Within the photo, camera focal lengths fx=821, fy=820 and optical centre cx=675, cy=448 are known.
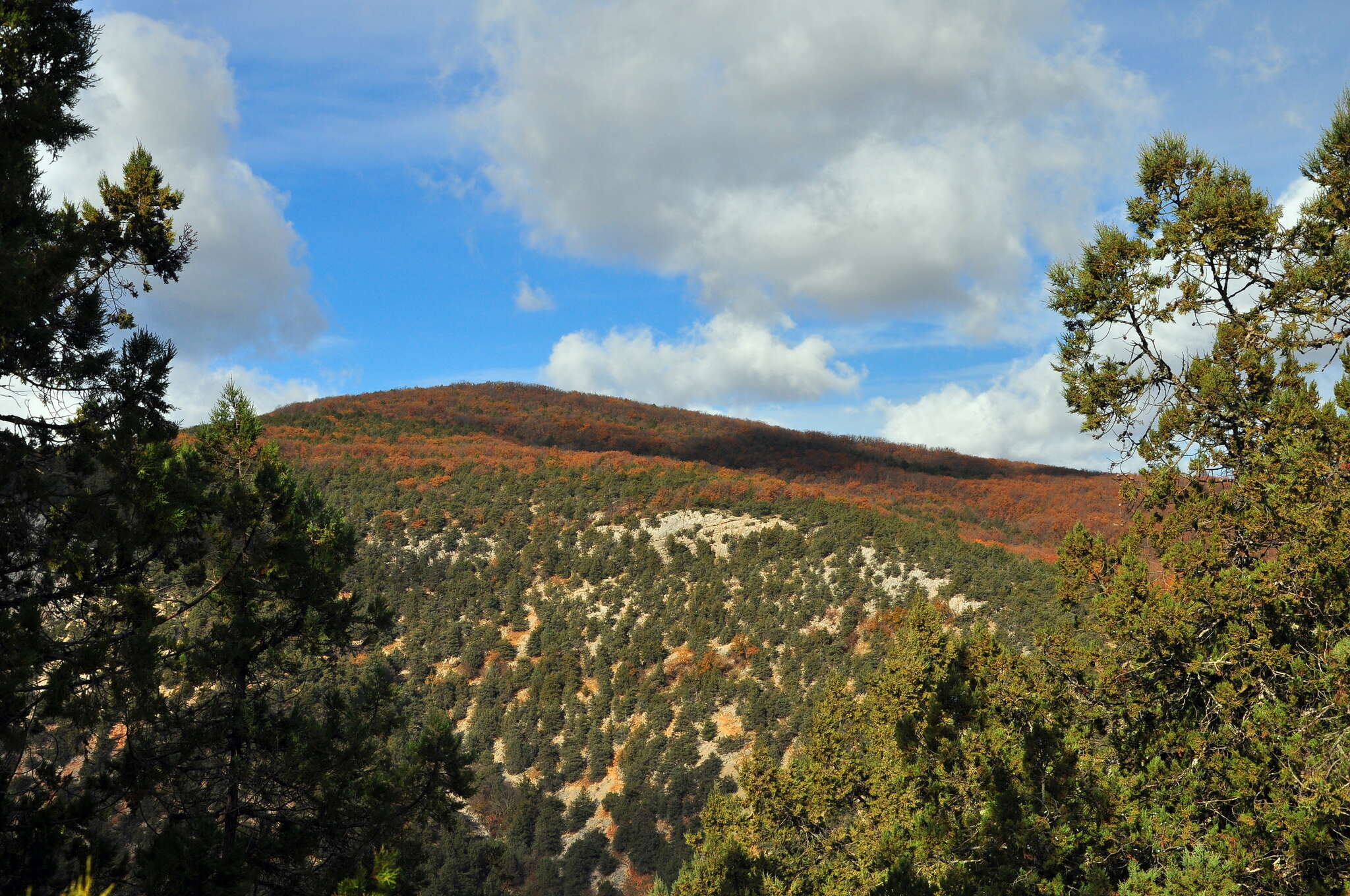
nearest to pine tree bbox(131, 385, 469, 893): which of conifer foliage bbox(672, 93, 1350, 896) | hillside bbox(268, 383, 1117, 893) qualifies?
conifer foliage bbox(672, 93, 1350, 896)

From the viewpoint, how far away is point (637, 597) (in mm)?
40250

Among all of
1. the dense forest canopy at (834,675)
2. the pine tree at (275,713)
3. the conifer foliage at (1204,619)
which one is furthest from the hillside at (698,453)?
the pine tree at (275,713)

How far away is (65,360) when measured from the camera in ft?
21.2

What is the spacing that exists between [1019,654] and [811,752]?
283 inches

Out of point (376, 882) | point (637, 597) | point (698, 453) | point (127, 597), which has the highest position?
point (698, 453)

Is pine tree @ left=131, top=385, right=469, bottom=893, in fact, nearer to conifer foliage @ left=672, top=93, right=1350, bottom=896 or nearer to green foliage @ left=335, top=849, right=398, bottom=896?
green foliage @ left=335, top=849, right=398, bottom=896

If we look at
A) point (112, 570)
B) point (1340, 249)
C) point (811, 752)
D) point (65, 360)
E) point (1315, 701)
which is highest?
point (1340, 249)

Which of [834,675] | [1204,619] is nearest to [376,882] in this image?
[1204,619]

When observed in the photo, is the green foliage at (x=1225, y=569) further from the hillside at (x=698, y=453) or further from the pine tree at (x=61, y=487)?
the hillside at (x=698, y=453)

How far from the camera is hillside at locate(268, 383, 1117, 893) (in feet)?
100.0

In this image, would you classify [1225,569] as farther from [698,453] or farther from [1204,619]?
[698,453]

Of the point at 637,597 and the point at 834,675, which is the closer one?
the point at 834,675

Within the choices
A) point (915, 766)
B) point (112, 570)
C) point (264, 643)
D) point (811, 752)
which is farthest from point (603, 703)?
point (112, 570)

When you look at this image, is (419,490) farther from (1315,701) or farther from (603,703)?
(1315,701)
